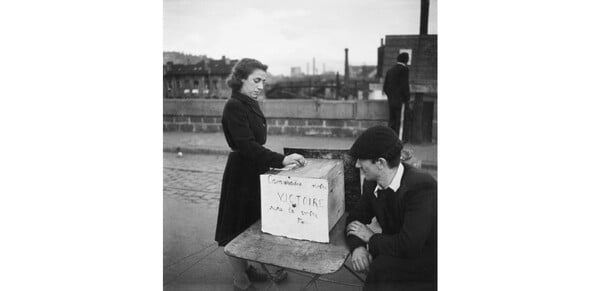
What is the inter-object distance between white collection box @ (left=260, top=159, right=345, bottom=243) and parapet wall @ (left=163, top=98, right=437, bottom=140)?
36 cm

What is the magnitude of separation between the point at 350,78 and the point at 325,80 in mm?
131

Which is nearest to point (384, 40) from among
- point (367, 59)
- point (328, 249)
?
point (367, 59)

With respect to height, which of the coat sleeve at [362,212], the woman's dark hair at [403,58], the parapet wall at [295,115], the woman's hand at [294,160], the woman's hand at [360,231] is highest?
the woman's dark hair at [403,58]

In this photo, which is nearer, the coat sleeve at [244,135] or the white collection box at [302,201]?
the white collection box at [302,201]

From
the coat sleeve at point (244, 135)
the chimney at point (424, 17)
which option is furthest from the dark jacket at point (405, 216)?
the chimney at point (424, 17)

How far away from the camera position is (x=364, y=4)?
237 centimetres

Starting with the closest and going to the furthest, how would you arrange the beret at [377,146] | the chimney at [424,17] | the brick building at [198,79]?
the beret at [377,146] → the chimney at [424,17] → the brick building at [198,79]

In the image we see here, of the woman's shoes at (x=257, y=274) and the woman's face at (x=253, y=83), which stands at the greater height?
the woman's face at (x=253, y=83)

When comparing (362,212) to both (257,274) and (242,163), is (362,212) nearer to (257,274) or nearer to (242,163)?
(242,163)

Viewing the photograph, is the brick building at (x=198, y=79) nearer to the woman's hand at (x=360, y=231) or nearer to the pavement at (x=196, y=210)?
the pavement at (x=196, y=210)

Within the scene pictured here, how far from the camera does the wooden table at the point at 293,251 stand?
1897mm

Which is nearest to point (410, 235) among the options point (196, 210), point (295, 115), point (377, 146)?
point (377, 146)

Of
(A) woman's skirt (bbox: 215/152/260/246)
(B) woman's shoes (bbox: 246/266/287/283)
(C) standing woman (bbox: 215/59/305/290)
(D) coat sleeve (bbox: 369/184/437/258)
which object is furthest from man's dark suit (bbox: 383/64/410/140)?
(B) woman's shoes (bbox: 246/266/287/283)
